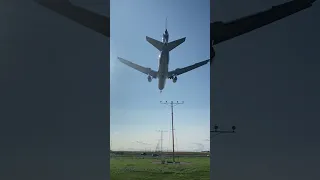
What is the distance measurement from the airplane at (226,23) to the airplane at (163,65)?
1.21 ft

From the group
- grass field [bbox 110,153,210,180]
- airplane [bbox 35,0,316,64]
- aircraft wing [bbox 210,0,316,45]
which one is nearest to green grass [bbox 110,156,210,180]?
grass field [bbox 110,153,210,180]

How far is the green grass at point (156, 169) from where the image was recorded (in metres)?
2.98

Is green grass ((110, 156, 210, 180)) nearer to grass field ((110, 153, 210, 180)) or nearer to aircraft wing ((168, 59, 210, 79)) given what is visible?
grass field ((110, 153, 210, 180))

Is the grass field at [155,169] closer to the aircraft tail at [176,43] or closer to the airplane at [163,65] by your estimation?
the airplane at [163,65]

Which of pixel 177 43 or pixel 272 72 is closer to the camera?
pixel 272 72

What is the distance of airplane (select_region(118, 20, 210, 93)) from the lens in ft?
10.1

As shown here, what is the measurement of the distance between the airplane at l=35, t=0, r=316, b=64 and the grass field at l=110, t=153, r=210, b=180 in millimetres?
1162

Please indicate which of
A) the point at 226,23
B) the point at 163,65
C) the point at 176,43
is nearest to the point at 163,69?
the point at 163,65
